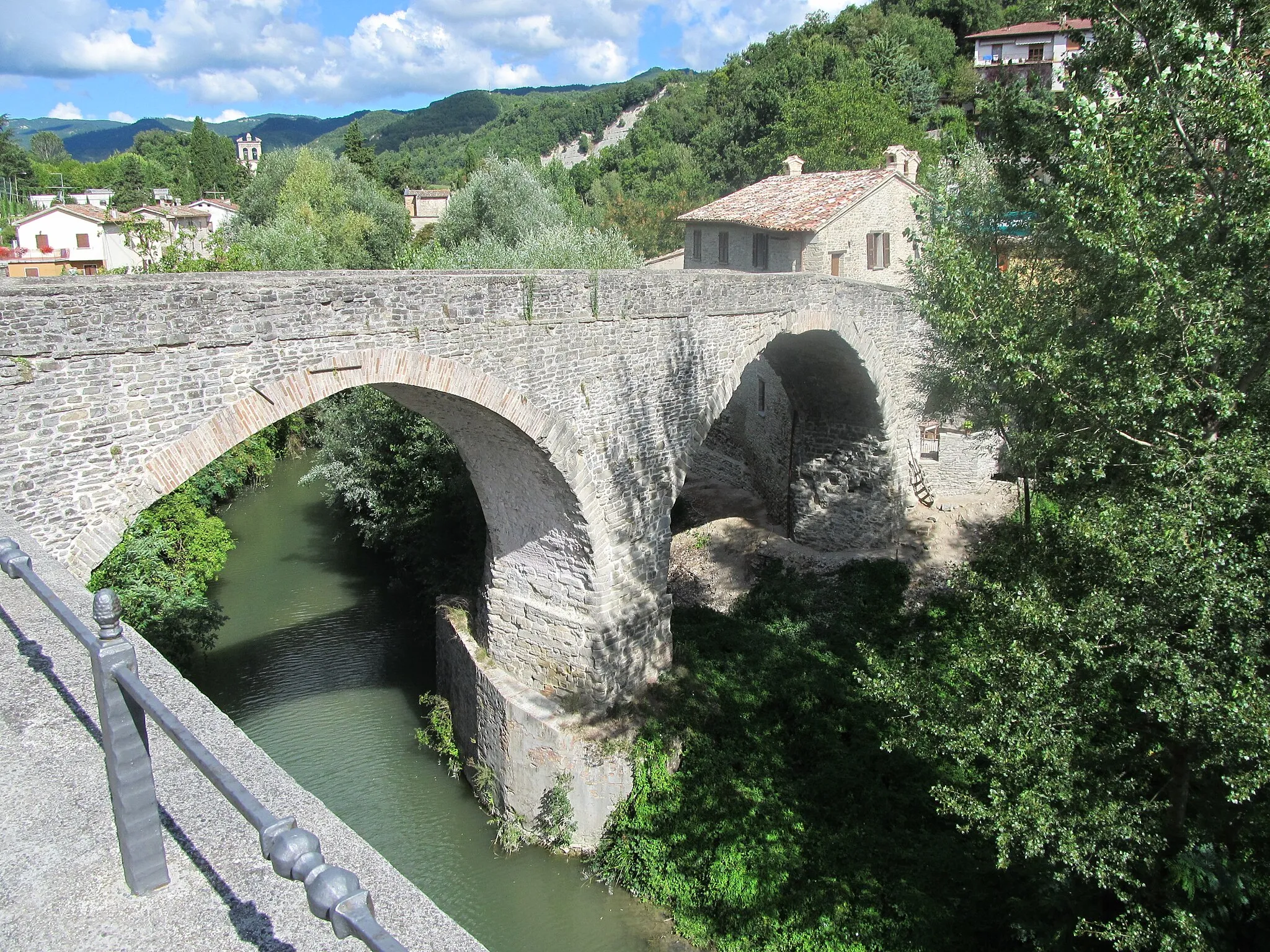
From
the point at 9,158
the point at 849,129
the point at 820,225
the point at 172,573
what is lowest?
the point at 172,573

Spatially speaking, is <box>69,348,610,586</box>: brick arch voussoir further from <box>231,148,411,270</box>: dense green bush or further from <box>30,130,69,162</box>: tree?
<box>30,130,69,162</box>: tree

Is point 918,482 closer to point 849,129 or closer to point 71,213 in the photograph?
point 849,129

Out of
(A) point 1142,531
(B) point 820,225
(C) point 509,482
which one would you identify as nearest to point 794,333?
(C) point 509,482


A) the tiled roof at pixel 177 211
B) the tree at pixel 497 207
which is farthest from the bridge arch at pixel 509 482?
the tiled roof at pixel 177 211

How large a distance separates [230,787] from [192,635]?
41.2 feet

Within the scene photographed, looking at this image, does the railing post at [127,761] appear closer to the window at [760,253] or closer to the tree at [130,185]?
the window at [760,253]

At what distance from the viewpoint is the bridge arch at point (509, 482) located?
24.0ft

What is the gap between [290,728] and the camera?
13328 mm

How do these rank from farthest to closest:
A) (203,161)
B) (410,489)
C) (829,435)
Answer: (203,161), (829,435), (410,489)

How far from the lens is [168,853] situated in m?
2.75

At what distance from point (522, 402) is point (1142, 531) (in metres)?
5.60

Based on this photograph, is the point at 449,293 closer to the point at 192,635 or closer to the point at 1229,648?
the point at 1229,648

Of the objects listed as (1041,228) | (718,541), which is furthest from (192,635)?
(1041,228)

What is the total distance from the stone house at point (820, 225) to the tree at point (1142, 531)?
12168mm
